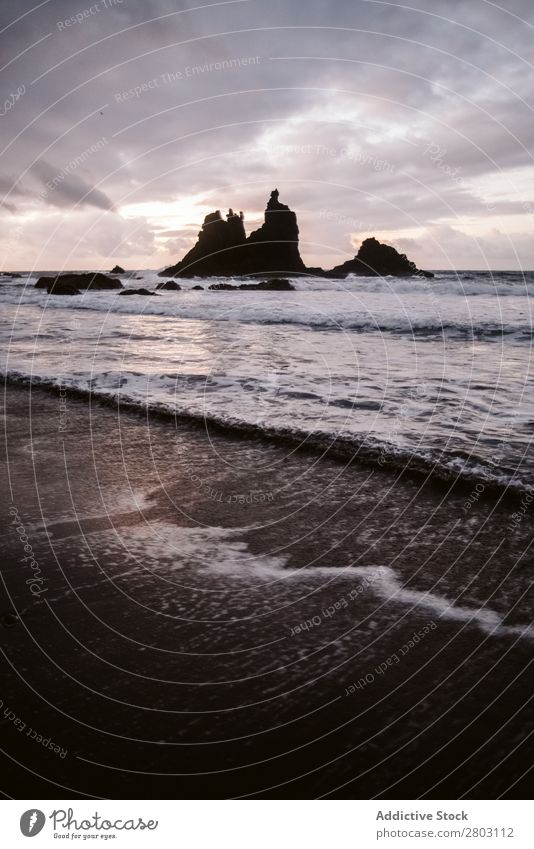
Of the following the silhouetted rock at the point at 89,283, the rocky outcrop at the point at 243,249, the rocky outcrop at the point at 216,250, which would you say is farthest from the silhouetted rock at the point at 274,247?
the silhouetted rock at the point at 89,283

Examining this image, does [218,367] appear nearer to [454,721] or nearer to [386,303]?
[454,721]

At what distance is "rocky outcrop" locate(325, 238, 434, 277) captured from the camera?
69.2 metres

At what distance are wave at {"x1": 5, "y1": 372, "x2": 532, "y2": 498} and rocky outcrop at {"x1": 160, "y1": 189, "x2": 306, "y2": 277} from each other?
58.7 m

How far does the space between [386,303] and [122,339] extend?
19.7 metres

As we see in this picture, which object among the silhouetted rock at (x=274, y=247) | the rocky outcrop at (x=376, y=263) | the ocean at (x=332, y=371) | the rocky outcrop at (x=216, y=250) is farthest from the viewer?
the rocky outcrop at (x=216, y=250)

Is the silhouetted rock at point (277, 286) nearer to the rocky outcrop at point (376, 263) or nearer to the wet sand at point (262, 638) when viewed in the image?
the rocky outcrop at point (376, 263)

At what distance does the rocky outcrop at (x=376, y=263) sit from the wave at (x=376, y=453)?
60.5m

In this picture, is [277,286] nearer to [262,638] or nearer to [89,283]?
[89,283]

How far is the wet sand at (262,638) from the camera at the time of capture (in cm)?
320

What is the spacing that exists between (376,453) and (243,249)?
74.3 meters

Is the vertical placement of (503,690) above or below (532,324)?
below

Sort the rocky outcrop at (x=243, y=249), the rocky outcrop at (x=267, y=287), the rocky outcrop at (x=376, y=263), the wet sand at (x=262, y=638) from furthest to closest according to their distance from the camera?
the rocky outcrop at (x=243, y=249), the rocky outcrop at (x=376, y=263), the rocky outcrop at (x=267, y=287), the wet sand at (x=262, y=638)

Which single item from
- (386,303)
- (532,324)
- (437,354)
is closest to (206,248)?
(386,303)

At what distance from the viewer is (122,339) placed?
2334 centimetres
